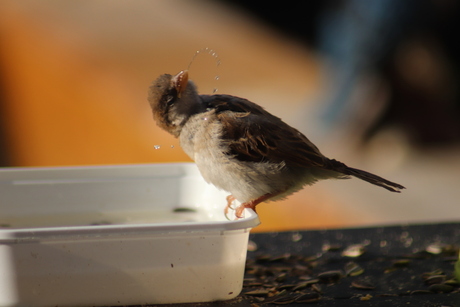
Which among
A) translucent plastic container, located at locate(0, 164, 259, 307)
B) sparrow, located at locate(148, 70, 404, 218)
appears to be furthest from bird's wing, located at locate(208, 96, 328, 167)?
translucent plastic container, located at locate(0, 164, 259, 307)

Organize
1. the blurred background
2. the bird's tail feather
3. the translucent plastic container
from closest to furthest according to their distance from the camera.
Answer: the translucent plastic container < the bird's tail feather < the blurred background

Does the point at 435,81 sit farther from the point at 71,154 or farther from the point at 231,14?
the point at 71,154

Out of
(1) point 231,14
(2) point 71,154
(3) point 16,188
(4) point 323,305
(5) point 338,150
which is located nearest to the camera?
(4) point 323,305

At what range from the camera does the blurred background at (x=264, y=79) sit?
679 cm

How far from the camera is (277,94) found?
7.60 metres

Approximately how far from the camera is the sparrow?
2135mm

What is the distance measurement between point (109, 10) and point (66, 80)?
0.97m

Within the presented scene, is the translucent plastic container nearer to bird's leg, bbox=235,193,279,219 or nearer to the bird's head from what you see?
bird's leg, bbox=235,193,279,219

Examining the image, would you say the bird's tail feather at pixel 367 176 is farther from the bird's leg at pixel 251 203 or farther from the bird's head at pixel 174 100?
the bird's head at pixel 174 100

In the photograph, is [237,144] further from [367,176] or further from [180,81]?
[367,176]

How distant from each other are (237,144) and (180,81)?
285 mm

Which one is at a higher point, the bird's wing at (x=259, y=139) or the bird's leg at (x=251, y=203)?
the bird's wing at (x=259, y=139)

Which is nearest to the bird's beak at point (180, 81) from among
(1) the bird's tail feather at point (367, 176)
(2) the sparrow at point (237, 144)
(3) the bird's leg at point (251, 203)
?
(2) the sparrow at point (237, 144)

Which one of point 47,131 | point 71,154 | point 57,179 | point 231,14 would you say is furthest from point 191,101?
point 231,14
